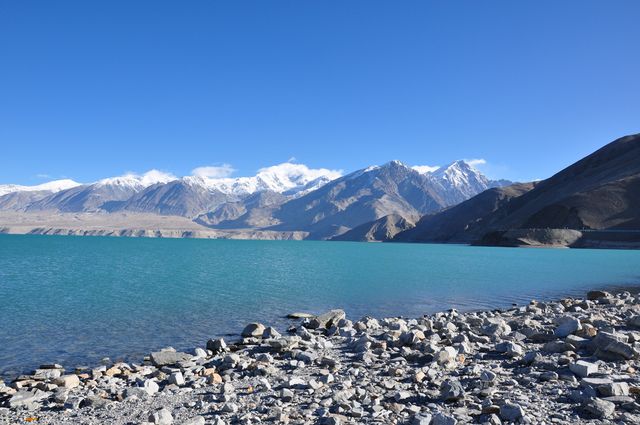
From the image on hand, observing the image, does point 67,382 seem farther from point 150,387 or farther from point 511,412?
point 511,412

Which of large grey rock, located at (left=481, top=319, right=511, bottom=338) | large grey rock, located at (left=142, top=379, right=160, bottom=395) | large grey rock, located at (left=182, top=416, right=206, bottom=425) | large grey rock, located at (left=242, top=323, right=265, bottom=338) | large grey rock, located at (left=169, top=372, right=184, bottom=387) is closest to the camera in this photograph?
large grey rock, located at (left=182, top=416, right=206, bottom=425)

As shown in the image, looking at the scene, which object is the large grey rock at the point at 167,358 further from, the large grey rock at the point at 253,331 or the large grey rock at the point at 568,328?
the large grey rock at the point at 568,328

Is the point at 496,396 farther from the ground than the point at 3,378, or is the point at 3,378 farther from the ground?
the point at 496,396

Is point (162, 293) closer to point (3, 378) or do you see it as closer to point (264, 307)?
point (264, 307)

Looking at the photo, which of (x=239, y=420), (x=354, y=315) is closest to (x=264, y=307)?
(x=354, y=315)

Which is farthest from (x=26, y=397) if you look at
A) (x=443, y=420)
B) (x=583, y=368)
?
(x=583, y=368)

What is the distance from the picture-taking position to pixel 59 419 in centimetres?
1244

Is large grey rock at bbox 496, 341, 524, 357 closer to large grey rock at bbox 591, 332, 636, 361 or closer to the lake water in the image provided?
large grey rock at bbox 591, 332, 636, 361

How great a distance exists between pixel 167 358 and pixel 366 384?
8.72 m

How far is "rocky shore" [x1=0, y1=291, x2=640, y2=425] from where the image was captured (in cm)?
1151

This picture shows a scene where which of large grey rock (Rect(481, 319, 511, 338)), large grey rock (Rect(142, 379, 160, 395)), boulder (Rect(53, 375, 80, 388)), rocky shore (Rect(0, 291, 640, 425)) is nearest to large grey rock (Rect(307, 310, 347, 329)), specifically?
rocky shore (Rect(0, 291, 640, 425))

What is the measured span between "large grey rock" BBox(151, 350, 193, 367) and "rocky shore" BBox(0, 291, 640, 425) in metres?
0.04

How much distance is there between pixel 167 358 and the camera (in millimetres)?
19062

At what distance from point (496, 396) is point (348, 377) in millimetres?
4572
